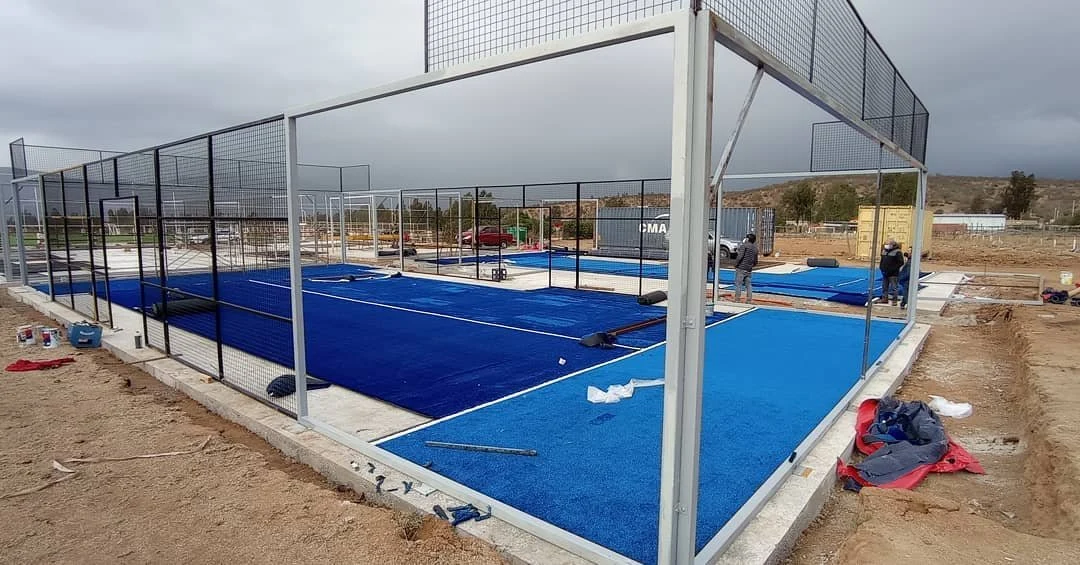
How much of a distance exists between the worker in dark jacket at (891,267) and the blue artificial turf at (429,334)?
542 centimetres

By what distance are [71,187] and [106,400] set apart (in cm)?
640

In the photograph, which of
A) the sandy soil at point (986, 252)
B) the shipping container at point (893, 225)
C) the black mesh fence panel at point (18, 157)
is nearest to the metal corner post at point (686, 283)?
the black mesh fence panel at point (18, 157)

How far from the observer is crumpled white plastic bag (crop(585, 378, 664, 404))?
582cm

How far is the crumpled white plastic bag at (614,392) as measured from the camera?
5.82 meters

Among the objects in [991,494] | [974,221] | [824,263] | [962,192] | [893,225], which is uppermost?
[962,192]

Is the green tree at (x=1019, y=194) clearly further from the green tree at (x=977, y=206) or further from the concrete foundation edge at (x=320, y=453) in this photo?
the concrete foundation edge at (x=320, y=453)

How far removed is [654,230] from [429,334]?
56.6 ft

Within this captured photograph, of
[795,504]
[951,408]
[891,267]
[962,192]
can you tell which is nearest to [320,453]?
[795,504]

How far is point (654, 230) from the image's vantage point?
24.8 meters

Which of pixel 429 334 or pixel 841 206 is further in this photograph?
pixel 841 206

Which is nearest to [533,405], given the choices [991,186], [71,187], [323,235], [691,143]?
[691,143]

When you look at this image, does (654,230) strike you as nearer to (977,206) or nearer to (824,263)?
(824,263)

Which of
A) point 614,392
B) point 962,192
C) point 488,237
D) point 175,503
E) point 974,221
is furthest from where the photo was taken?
point 962,192

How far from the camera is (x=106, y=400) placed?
6270 mm
